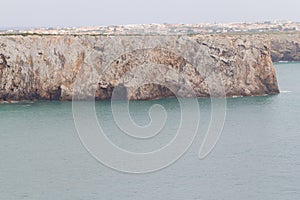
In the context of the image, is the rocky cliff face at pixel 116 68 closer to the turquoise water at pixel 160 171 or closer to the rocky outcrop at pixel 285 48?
the turquoise water at pixel 160 171

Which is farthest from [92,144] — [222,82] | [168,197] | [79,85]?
[222,82]

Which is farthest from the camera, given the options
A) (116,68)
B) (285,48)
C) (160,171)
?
(285,48)

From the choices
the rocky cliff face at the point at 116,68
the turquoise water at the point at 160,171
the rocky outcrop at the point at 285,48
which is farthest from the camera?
the rocky outcrop at the point at 285,48

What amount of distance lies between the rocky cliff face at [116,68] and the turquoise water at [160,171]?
27.6ft

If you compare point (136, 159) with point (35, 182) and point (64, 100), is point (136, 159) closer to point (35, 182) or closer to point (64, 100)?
point (35, 182)

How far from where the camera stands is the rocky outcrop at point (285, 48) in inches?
5723

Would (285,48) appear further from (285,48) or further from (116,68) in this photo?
(116,68)

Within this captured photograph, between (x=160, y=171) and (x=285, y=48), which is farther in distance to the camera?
(x=285, y=48)

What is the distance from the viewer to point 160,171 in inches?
1686

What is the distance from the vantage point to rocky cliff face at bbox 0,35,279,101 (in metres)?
75.3

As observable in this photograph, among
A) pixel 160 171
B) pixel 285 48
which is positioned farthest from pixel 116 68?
pixel 285 48

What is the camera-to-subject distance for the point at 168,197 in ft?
121

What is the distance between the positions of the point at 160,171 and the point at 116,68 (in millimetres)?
34594

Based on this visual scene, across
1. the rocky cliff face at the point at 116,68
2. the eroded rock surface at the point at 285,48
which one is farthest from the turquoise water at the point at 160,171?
the eroded rock surface at the point at 285,48
